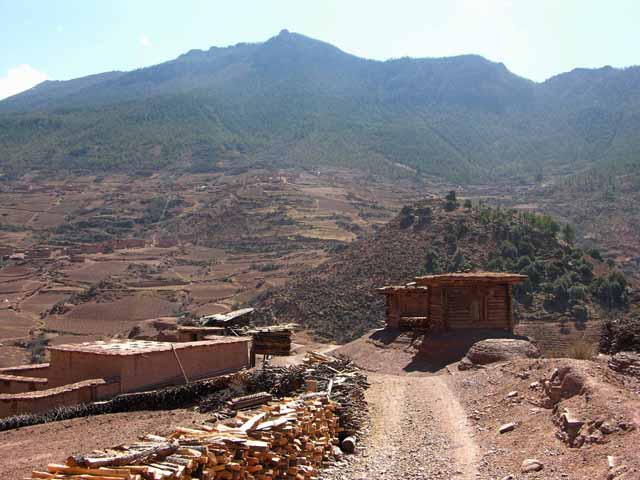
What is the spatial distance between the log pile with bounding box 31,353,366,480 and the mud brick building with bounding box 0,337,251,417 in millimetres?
2745

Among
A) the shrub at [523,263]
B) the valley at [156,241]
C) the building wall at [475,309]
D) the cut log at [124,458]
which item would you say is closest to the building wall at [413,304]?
the building wall at [475,309]

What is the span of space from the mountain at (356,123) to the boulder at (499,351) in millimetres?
84713

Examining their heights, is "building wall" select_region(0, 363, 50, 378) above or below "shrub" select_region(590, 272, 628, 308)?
above

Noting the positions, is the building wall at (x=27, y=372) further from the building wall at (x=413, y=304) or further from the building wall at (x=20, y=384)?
the building wall at (x=413, y=304)

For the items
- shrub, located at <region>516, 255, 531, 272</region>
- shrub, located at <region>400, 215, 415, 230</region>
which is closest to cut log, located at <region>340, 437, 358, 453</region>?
shrub, located at <region>516, 255, 531, 272</region>

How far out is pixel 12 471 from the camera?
8961 millimetres

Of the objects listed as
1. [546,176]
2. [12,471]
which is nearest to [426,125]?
[546,176]

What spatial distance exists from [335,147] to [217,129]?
2647 centimetres

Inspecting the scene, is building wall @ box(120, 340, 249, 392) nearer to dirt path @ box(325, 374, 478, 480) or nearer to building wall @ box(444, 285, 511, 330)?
dirt path @ box(325, 374, 478, 480)

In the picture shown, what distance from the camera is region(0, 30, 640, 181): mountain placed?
116m

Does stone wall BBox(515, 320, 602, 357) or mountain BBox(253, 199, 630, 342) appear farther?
mountain BBox(253, 199, 630, 342)

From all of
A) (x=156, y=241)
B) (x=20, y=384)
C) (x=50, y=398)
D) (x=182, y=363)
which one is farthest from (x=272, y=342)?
(x=156, y=241)

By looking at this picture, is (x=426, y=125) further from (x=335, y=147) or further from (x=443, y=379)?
(x=443, y=379)

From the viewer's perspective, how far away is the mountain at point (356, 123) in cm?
11556
